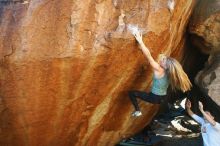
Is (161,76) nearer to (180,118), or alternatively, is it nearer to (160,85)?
(160,85)

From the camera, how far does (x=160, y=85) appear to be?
6.76 metres

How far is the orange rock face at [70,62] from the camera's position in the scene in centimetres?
617

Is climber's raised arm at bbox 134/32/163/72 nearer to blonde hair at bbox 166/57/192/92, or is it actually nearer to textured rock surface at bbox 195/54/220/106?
blonde hair at bbox 166/57/192/92

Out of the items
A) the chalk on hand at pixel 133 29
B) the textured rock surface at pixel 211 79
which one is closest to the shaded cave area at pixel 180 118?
the textured rock surface at pixel 211 79

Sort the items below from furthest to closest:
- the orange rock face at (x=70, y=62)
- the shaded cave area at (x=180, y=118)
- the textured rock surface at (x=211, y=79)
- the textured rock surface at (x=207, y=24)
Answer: the shaded cave area at (x=180, y=118) → the textured rock surface at (x=207, y=24) → the textured rock surface at (x=211, y=79) → the orange rock face at (x=70, y=62)

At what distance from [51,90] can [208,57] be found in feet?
12.7

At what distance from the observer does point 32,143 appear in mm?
6973

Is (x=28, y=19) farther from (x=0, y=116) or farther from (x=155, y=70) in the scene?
(x=155, y=70)

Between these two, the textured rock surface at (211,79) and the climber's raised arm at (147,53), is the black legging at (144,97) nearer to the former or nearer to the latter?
the climber's raised arm at (147,53)

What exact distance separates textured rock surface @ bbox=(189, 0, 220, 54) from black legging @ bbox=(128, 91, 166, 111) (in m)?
2.04

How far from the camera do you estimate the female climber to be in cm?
651

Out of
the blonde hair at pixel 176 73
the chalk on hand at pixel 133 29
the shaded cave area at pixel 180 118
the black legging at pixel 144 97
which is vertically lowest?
the shaded cave area at pixel 180 118

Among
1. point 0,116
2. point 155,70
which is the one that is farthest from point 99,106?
point 0,116

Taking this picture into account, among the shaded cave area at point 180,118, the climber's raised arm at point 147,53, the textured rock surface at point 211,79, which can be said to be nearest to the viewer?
the climber's raised arm at point 147,53
